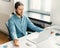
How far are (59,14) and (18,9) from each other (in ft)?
3.10

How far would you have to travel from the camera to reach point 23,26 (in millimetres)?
2117

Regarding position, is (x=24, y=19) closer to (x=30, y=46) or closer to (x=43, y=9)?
(x=30, y=46)

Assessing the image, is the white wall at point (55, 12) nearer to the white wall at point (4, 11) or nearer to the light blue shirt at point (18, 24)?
the light blue shirt at point (18, 24)

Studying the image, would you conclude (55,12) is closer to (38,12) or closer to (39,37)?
(38,12)

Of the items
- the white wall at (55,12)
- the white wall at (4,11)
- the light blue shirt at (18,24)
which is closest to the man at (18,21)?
the light blue shirt at (18,24)

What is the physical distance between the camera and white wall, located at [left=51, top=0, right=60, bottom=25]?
2.52m

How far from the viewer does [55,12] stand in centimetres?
258

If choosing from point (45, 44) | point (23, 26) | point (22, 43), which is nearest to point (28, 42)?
point (22, 43)

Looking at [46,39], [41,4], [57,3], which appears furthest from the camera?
[41,4]

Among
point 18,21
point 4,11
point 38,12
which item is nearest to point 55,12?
point 38,12

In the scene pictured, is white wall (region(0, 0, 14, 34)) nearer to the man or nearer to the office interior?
the office interior

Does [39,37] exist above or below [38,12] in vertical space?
below

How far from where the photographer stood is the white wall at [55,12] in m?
2.52

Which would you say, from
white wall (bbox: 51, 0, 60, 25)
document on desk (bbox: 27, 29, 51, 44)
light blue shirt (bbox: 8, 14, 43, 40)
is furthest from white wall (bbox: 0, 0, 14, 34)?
document on desk (bbox: 27, 29, 51, 44)
